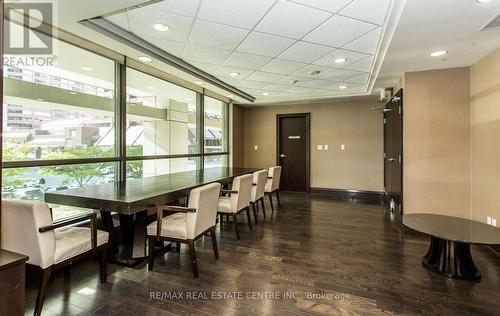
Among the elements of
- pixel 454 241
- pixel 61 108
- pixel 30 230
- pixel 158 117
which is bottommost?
pixel 454 241

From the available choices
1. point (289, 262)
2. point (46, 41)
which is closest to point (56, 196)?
point (46, 41)

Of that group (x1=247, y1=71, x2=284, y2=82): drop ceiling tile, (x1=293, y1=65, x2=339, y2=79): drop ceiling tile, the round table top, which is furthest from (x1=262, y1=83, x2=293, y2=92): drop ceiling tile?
the round table top

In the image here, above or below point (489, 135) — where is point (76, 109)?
above

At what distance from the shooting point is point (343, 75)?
4.28 m

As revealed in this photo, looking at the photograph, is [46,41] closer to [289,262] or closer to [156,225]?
[156,225]

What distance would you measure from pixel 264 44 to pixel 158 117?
234 cm

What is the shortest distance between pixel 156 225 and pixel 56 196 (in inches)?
35.5

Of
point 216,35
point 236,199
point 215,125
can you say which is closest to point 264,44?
point 216,35

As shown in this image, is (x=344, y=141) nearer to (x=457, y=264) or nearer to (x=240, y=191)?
(x=240, y=191)

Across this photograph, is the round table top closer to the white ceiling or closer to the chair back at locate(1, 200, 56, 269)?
the white ceiling

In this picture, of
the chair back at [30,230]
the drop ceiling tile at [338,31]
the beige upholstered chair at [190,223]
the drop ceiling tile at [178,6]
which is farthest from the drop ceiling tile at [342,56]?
the chair back at [30,230]

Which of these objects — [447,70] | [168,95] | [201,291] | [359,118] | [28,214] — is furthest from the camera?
[359,118]

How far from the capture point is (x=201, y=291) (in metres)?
2.14

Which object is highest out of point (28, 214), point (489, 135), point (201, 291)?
point (489, 135)
